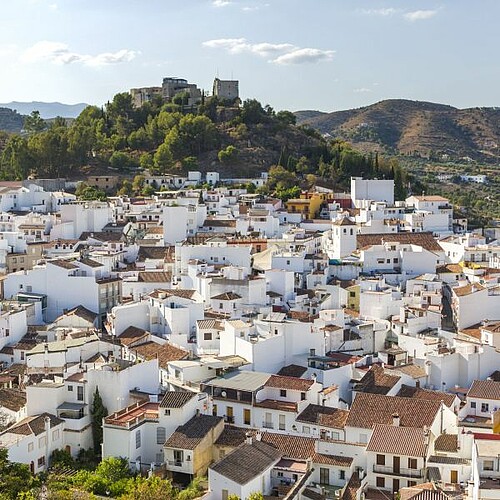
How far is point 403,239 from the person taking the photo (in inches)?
1147

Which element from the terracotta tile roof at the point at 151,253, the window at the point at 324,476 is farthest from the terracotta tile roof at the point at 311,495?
the terracotta tile roof at the point at 151,253

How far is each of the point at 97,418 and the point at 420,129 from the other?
75736mm

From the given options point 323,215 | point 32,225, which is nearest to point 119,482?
point 32,225

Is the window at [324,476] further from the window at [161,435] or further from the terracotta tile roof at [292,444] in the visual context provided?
the window at [161,435]

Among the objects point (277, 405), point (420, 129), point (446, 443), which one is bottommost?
point (446, 443)

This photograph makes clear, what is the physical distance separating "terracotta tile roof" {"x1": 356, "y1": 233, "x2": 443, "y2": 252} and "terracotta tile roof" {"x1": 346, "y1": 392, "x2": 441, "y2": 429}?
12445 millimetres

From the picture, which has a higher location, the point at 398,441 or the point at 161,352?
the point at 161,352

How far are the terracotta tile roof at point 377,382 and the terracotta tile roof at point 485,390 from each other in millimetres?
1650

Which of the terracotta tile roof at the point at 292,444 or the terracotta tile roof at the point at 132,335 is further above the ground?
the terracotta tile roof at the point at 132,335

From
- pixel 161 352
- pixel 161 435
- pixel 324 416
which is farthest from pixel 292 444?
pixel 161 352

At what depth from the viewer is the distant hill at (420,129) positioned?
8231cm

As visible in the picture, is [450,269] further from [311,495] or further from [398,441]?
[311,495]

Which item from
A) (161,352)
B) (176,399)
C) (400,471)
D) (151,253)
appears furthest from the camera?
(151,253)

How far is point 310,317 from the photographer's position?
22.1m
